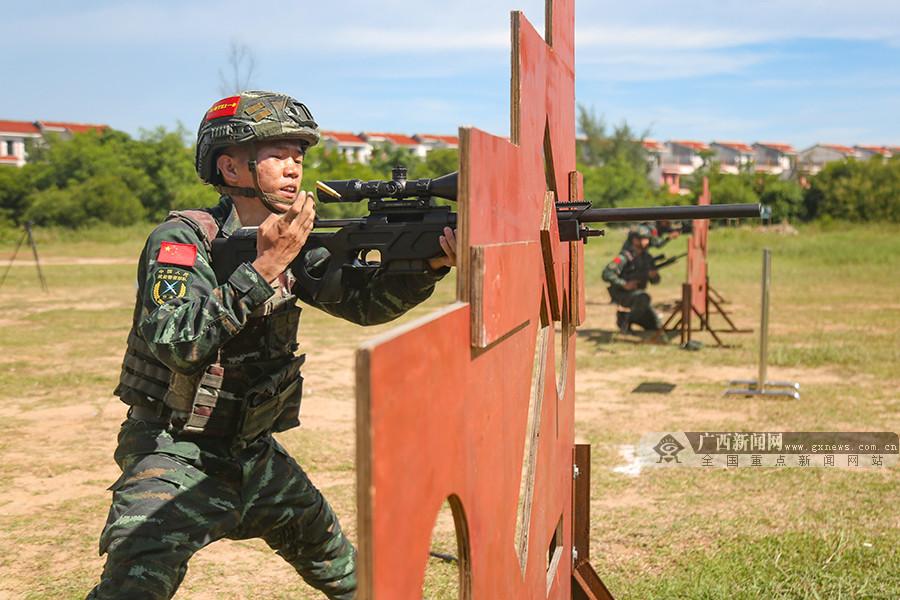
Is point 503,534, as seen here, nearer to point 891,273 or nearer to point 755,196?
point 891,273

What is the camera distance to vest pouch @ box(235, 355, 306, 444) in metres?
2.95

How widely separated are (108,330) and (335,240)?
10.6 metres

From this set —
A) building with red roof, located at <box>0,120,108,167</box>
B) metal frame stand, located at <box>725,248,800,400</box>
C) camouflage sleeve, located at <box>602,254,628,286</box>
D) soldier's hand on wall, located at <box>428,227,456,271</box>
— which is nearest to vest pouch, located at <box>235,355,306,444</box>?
soldier's hand on wall, located at <box>428,227,456,271</box>

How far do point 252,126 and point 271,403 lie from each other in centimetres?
89

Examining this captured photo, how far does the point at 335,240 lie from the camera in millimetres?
2984

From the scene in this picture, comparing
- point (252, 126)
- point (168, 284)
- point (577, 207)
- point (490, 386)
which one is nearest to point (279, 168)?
point (252, 126)

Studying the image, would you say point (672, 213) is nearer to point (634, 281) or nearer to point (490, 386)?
point (490, 386)

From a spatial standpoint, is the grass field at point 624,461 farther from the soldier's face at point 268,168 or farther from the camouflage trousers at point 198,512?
the soldier's face at point 268,168

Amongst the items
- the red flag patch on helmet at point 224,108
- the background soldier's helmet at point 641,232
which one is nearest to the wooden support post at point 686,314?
the background soldier's helmet at point 641,232

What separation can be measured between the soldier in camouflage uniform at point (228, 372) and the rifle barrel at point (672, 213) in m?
0.46

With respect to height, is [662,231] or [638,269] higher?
[662,231]

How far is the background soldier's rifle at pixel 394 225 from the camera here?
8.91ft

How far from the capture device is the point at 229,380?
117 inches

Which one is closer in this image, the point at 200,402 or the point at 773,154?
the point at 200,402
